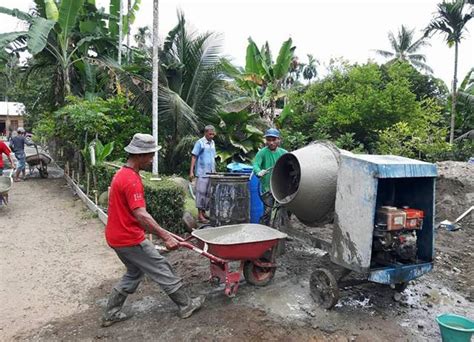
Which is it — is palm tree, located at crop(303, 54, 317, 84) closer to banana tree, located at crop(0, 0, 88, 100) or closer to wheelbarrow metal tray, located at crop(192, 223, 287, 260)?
banana tree, located at crop(0, 0, 88, 100)

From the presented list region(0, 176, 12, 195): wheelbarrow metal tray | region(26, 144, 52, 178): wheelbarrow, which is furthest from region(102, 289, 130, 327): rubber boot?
region(26, 144, 52, 178): wheelbarrow

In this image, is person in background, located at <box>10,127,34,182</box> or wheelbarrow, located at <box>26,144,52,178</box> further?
wheelbarrow, located at <box>26,144,52,178</box>

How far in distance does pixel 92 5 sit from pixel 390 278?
41.6 ft

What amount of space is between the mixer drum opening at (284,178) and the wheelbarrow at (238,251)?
78 centimetres

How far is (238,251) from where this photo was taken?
4.20 m

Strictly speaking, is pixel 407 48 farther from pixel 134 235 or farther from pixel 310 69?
pixel 134 235

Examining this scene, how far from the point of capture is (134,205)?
145 inches

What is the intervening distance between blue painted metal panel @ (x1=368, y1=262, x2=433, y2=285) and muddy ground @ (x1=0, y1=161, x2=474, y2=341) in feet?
1.32

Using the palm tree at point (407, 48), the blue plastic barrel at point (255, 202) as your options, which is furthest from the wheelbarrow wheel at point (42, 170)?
the palm tree at point (407, 48)

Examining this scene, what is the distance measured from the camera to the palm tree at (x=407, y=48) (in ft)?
116

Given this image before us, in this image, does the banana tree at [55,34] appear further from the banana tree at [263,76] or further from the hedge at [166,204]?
the hedge at [166,204]

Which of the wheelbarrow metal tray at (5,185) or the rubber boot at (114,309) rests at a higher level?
the wheelbarrow metal tray at (5,185)

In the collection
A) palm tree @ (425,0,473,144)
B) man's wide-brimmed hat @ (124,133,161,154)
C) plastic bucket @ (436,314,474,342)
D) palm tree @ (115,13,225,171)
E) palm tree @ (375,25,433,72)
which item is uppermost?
palm tree @ (375,25,433,72)

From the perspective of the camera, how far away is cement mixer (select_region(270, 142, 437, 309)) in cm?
391
